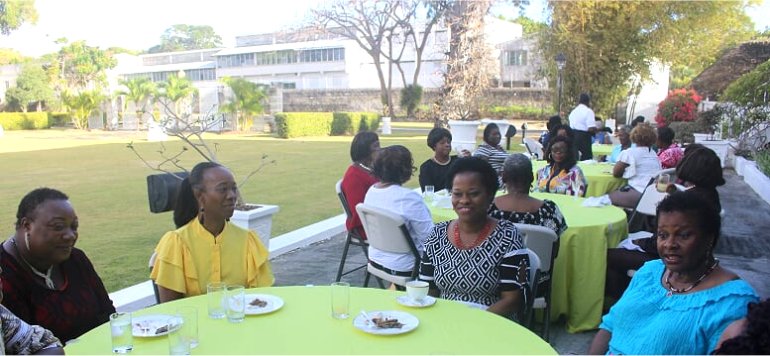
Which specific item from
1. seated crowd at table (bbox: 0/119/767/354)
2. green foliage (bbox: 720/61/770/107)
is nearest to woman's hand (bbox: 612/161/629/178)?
seated crowd at table (bbox: 0/119/767/354)

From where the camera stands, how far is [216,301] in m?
2.08

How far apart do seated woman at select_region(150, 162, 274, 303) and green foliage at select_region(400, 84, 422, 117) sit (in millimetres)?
32615

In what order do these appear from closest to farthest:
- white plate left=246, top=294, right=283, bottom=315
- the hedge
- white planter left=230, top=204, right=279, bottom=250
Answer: white plate left=246, top=294, right=283, bottom=315 → white planter left=230, top=204, right=279, bottom=250 → the hedge

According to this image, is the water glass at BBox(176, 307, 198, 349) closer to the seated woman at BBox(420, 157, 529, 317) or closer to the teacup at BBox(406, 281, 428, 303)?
the teacup at BBox(406, 281, 428, 303)

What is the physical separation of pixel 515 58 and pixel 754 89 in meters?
29.8

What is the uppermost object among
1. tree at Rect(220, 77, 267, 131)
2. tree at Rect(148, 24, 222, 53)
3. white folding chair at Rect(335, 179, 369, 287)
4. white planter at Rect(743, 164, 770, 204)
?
tree at Rect(148, 24, 222, 53)

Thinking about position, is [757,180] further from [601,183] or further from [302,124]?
[302,124]

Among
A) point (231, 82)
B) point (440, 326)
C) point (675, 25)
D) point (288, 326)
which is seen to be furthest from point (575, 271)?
point (231, 82)

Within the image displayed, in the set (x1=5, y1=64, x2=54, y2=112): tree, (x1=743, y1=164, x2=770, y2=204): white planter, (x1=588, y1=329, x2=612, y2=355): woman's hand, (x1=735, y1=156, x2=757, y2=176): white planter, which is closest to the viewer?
(x1=588, y1=329, x2=612, y2=355): woman's hand

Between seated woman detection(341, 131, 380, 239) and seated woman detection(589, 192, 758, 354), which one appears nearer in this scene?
seated woman detection(589, 192, 758, 354)

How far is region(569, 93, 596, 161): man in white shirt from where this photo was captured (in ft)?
31.3

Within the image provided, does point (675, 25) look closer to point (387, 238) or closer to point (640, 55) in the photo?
point (640, 55)

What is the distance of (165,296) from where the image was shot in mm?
2518

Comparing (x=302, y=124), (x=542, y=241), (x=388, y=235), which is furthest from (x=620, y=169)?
(x=302, y=124)
